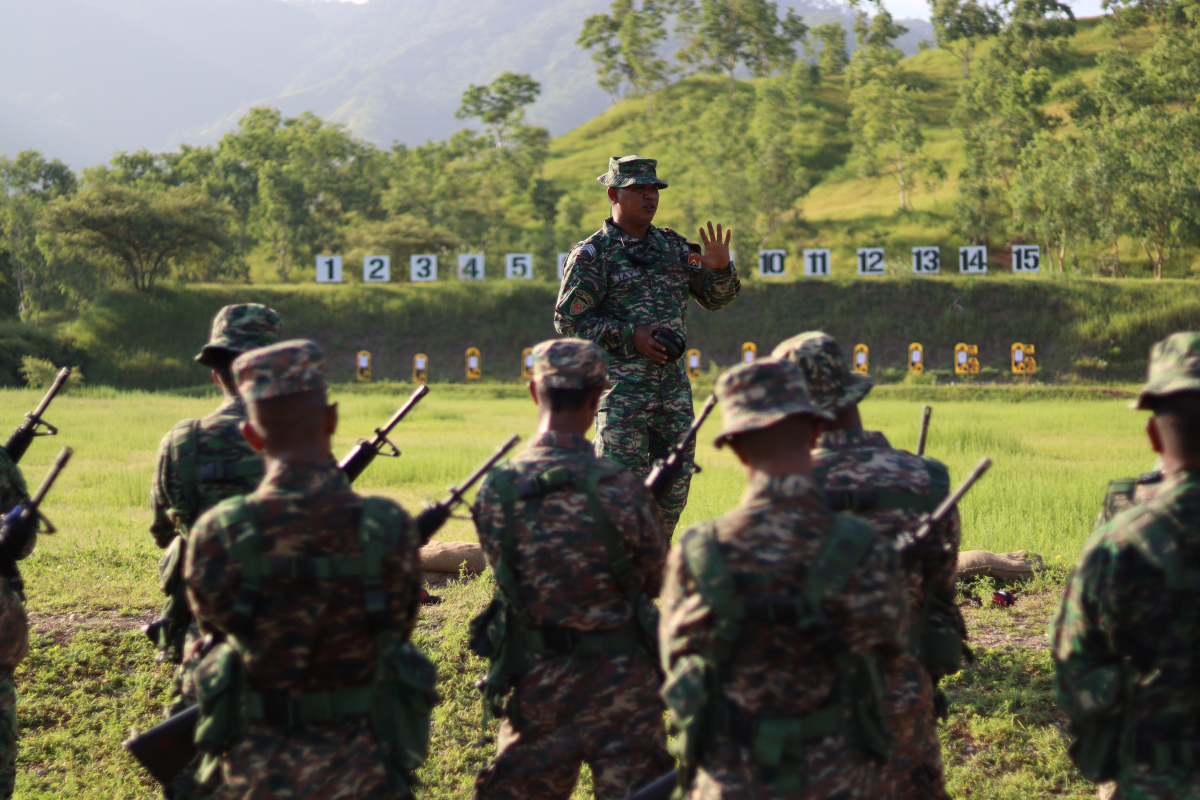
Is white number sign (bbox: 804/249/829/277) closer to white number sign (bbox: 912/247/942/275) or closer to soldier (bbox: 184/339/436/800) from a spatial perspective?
white number sign (bbox: 912/247/942/275)

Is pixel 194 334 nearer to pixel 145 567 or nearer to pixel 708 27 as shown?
pixel 145 567

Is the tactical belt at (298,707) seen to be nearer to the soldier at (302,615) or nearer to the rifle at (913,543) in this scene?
the soldier at (302,615)

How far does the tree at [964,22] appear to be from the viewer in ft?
264

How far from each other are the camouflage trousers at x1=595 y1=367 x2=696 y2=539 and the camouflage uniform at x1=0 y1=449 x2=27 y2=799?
8.55 feet

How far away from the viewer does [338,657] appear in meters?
2.63

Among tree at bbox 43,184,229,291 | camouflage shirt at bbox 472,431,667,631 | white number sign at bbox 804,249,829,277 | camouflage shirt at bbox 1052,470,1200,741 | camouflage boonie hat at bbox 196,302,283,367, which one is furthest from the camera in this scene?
white number sign at bbox 804,249,829,277

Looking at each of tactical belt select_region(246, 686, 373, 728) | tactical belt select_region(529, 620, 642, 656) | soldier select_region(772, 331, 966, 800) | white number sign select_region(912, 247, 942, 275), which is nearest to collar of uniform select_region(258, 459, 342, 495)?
tactical belt select_region(246, 686, 373, 728)

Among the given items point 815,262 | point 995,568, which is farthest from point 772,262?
point 995,568

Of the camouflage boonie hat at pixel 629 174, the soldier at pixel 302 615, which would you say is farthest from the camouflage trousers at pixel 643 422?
the soldier at pixel 302 615

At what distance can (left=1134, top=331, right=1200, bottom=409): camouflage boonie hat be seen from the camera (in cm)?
234

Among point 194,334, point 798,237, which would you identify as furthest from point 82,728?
point 798,237

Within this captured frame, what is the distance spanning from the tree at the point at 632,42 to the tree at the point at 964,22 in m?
21.6

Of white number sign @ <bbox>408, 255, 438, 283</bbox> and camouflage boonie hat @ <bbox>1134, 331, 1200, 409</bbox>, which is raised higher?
white number sign @ <bbox>408, 255, 438, 283</bbox>

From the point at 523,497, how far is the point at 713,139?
5024 centimetres
